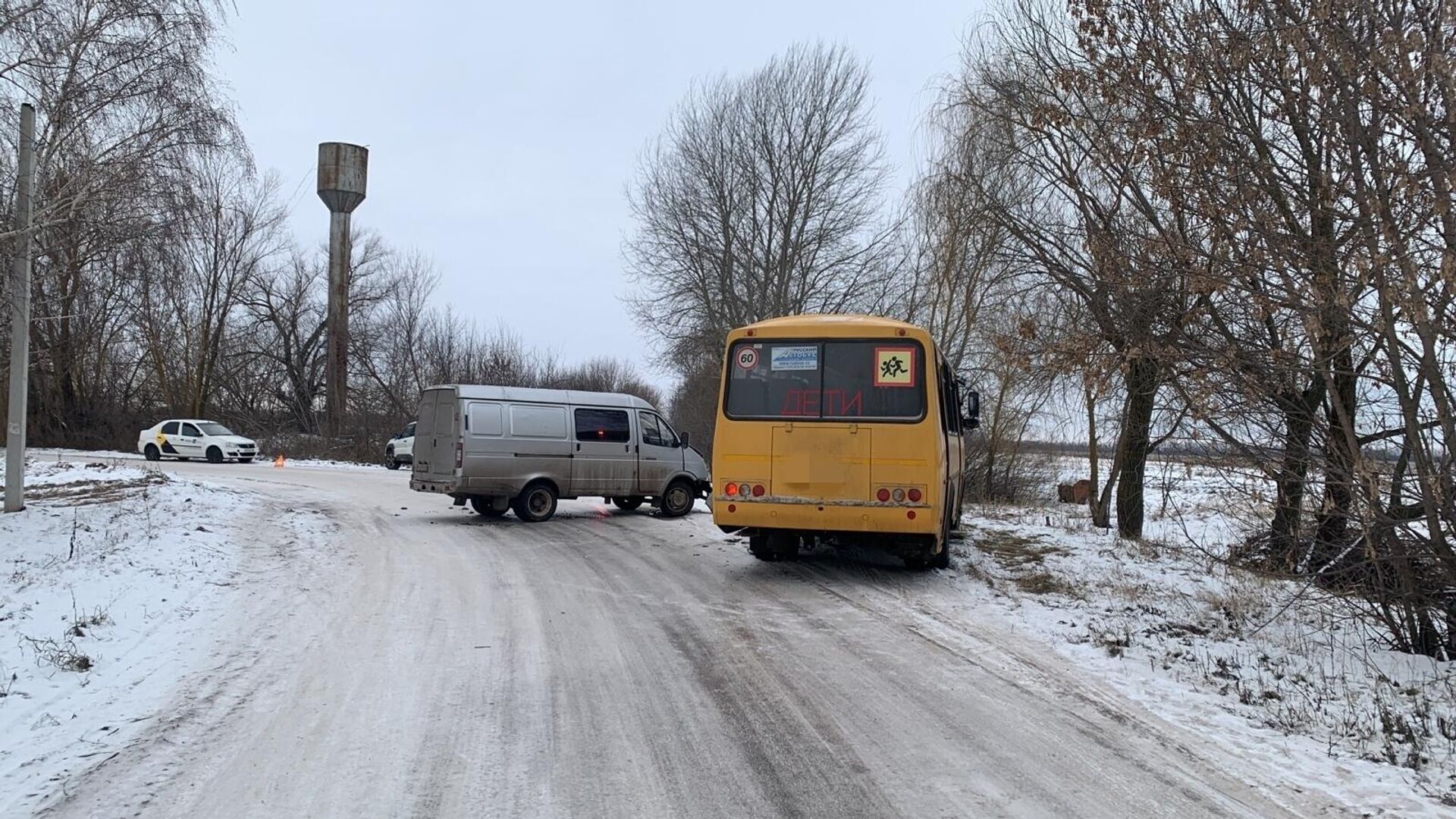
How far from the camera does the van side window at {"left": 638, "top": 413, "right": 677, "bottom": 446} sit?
60.0ft

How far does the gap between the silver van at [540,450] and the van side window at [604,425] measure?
0.01 m

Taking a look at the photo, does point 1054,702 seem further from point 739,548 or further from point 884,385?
point 739,548

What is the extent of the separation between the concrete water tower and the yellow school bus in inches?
1398

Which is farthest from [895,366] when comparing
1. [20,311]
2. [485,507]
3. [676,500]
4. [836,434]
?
[20,311]

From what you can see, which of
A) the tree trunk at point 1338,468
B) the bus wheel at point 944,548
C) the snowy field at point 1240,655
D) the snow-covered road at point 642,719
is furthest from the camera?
the bus wheel at point 944,548

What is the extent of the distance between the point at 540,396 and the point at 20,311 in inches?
298

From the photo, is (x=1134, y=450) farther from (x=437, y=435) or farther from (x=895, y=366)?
(x=437, y=435)

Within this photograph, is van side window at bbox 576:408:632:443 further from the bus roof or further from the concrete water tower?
the concrete water tower

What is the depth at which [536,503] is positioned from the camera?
56.2 ft

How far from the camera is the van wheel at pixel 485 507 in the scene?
17.2 meters

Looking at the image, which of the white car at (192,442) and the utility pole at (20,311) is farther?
the white car at (192,442)

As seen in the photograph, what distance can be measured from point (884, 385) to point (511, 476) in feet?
26.6

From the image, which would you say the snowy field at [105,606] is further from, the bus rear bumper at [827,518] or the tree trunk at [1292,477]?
the tree trunk at [1292,477]

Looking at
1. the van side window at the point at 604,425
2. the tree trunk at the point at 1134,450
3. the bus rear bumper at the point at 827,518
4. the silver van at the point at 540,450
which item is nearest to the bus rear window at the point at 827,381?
the bus rear bumper at the point at 827,518
